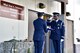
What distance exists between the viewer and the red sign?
846 centimetres

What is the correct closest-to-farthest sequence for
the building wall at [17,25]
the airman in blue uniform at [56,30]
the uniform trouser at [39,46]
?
the building wall at [17,25], the uniform trouser at [39,46], the airman in blue uniform at [56,30]

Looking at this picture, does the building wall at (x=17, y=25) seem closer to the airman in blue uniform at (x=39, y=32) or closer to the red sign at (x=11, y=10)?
the red sign at (x=11, y=10)

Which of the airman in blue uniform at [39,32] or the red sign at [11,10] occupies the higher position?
the red sign at [11,10]

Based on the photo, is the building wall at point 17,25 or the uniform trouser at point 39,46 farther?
the uniform trouser at point 39,46

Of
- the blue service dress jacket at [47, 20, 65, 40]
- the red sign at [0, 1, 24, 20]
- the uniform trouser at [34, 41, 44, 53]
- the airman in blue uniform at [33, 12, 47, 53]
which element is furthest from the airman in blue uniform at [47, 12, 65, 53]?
the red sign at [0, 1, 24, 20]

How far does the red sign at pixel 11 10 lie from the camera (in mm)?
8461

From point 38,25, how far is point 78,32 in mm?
7920

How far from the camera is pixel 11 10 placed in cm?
894

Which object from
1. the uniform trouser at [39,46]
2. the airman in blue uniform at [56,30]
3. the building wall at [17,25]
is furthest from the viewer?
the airman in blue uniform at [56,30]

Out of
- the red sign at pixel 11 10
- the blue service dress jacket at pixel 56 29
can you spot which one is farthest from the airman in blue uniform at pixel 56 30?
the red sign at pixel 11 10

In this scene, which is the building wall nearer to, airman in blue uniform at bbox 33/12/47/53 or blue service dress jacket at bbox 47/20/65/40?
airman in blue uniform at bbox 33/12/47/53

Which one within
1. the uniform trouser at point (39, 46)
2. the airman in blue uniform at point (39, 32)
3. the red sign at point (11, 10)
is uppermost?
the red sign at point (11, 10)

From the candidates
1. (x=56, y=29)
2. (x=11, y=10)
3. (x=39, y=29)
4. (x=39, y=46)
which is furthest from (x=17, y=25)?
(x=56, y=29)

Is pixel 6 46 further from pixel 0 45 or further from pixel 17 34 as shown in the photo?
pixel 17 34
